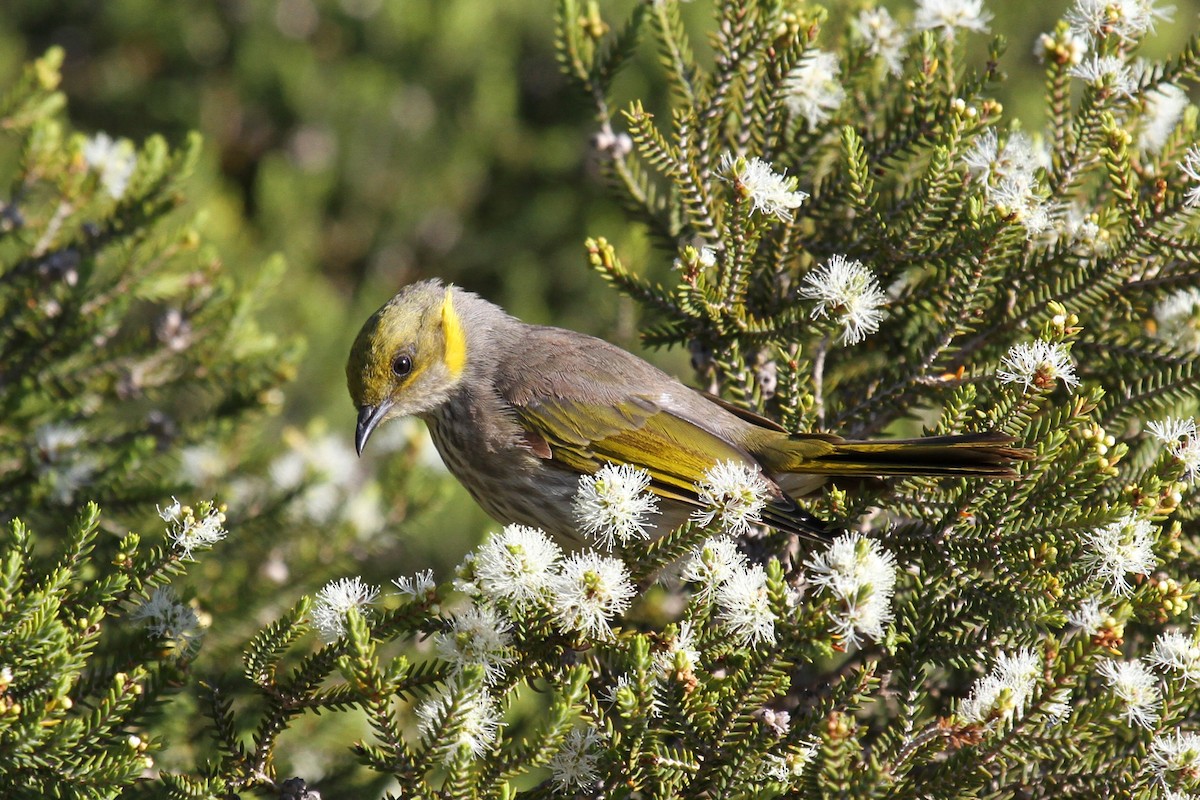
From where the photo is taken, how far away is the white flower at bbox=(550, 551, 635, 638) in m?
2.38

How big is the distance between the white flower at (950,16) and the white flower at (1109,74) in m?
0.45

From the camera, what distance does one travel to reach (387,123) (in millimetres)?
A: 6609

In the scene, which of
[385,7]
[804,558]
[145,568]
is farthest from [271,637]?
[385,7]

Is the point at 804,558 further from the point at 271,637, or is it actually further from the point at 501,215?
the point at 501,215

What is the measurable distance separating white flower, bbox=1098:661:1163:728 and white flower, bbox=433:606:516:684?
4.20 feet

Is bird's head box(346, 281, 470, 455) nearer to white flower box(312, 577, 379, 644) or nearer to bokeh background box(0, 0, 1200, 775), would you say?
white flower box(312, 577, 379, 644)

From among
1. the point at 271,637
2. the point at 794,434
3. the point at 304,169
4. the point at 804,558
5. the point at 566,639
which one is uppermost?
the point at 304,169

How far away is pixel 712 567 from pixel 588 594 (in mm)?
275

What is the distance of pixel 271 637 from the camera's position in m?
2.47

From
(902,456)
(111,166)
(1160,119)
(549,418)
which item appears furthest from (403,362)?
(1160,119)

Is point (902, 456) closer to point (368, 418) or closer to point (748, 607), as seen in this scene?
point (748, 607)

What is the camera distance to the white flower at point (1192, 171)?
9.07ft

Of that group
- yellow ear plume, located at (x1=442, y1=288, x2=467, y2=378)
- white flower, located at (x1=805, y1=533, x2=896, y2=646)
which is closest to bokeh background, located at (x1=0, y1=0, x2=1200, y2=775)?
yellow ear plume, located at (x1=442, y1=288, x2=467, y2=378)

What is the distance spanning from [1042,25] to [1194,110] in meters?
4.09
